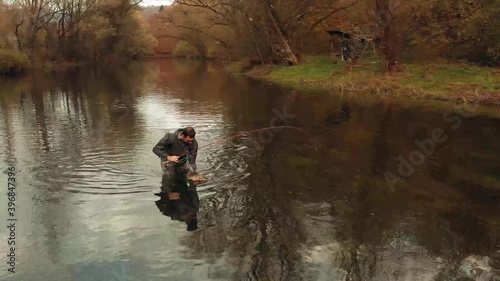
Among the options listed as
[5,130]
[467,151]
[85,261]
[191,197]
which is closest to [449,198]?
[467,151]

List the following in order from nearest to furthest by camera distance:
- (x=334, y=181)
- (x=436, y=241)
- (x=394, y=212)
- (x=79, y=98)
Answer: (x=436, y=241), (x=394, y=212), (x=334, y=181), (x=79, y=98)

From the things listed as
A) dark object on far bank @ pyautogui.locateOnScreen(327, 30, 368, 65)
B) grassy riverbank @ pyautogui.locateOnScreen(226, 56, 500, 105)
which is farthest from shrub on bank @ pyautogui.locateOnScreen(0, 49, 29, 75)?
dark object on far bank @ pyautogui.locateOnScreen(327, 30, 368, 65)

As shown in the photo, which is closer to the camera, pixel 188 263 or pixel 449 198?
pixel 188 263

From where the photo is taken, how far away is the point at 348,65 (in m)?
36.8

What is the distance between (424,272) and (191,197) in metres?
5.13

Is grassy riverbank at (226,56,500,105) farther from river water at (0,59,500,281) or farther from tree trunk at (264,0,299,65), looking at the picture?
river water at (0,59,500,281)

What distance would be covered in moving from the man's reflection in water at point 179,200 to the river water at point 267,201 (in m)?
0.17

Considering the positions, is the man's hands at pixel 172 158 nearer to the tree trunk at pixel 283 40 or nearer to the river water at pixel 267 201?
the river water at pixel 267 201

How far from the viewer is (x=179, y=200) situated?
10016mm

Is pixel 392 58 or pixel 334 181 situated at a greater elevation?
pixel 392 58

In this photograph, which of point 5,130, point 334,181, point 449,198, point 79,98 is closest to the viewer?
point 449,198

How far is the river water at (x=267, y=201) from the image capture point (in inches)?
290

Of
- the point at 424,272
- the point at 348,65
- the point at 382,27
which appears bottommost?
the point at 424,272

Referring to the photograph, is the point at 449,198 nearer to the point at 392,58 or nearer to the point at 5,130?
the point at 5,130
